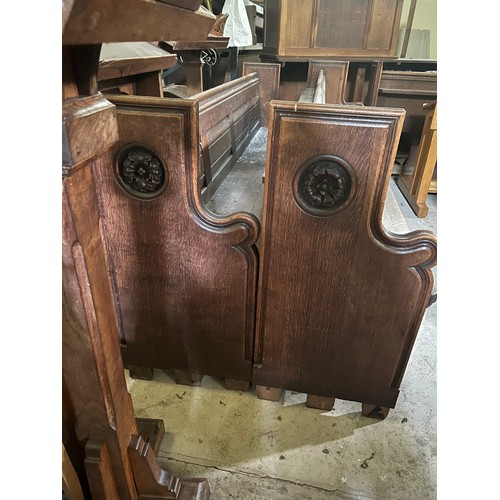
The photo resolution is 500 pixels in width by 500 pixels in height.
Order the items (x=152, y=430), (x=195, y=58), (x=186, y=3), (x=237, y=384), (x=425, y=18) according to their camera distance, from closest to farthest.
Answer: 1. (x=186, y=3)
2. (x=152, y=430)
3. (x=237, y=384)
4. (x=195, y=58)
5. (x=425, y=18)

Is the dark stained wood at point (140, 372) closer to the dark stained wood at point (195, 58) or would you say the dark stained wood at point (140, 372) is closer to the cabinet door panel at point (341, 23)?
the dark stained wood at point (195, 58)

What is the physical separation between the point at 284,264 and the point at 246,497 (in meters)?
0.74

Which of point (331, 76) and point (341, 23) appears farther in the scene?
point (341, 23)

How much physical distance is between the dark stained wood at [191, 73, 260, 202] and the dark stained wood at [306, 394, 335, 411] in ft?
2.83

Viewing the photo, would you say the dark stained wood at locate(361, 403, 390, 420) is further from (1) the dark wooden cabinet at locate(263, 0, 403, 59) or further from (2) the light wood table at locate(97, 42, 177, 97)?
(1) the dark wooden cabinet at locate(263, 0, 403, 59)

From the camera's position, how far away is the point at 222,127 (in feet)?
5.71

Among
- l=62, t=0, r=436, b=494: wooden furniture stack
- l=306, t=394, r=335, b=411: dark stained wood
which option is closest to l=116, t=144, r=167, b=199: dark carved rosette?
l=62, t=0, r=436, b=494: wooden furniture stack

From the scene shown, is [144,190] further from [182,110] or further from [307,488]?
[307,488]

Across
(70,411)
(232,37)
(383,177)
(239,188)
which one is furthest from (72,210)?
(232,37)

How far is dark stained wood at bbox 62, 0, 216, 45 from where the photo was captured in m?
0.38

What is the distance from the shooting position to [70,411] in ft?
2.64

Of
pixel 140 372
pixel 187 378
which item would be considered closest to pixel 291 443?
pixel 187 378

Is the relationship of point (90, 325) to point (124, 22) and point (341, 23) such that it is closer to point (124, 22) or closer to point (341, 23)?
point (124, 22)

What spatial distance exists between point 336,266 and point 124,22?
0.84 meters
